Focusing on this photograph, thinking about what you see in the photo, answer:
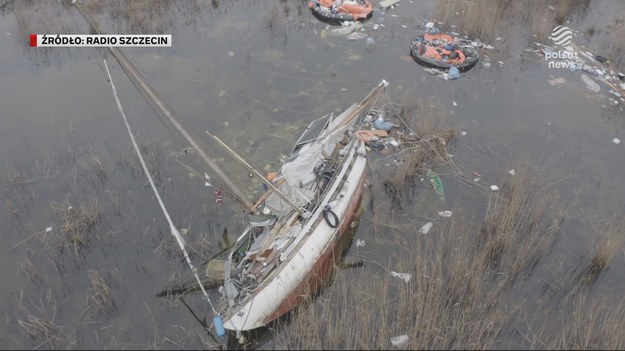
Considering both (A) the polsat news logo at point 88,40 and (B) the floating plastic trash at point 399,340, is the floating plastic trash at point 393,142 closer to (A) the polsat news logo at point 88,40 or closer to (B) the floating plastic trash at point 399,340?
(B) the floating plastic trash at point 399,340

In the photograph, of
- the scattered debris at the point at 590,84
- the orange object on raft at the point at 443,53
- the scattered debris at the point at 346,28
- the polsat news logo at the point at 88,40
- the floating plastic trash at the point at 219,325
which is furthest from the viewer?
the scattered debris at the point at 346,28

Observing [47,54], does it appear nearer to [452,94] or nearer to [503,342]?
[452,94]

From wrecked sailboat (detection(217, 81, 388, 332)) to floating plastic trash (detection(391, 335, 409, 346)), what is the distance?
157 cm

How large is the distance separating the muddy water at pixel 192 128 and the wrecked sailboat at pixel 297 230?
915 millimetres

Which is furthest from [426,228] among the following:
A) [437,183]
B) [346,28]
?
[346,28]

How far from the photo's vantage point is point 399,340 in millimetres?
6754

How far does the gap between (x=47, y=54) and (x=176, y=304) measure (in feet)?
34.0

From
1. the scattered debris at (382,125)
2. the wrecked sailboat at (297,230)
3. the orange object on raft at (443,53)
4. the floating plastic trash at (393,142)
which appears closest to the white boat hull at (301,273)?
the wrecked sailboat at (297,230)

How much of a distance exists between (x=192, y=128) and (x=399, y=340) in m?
7.37

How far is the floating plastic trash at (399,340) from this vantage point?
670 centimetres

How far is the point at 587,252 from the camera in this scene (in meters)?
8.62

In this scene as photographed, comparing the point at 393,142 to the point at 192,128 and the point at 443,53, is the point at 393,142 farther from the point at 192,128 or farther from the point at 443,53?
the point at 192,128

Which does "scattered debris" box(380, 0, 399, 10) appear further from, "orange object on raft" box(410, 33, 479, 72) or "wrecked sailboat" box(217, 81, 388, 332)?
"wrecked sailboat" box(217, 81, 388, 332)

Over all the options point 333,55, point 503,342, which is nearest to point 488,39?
point 333,55
